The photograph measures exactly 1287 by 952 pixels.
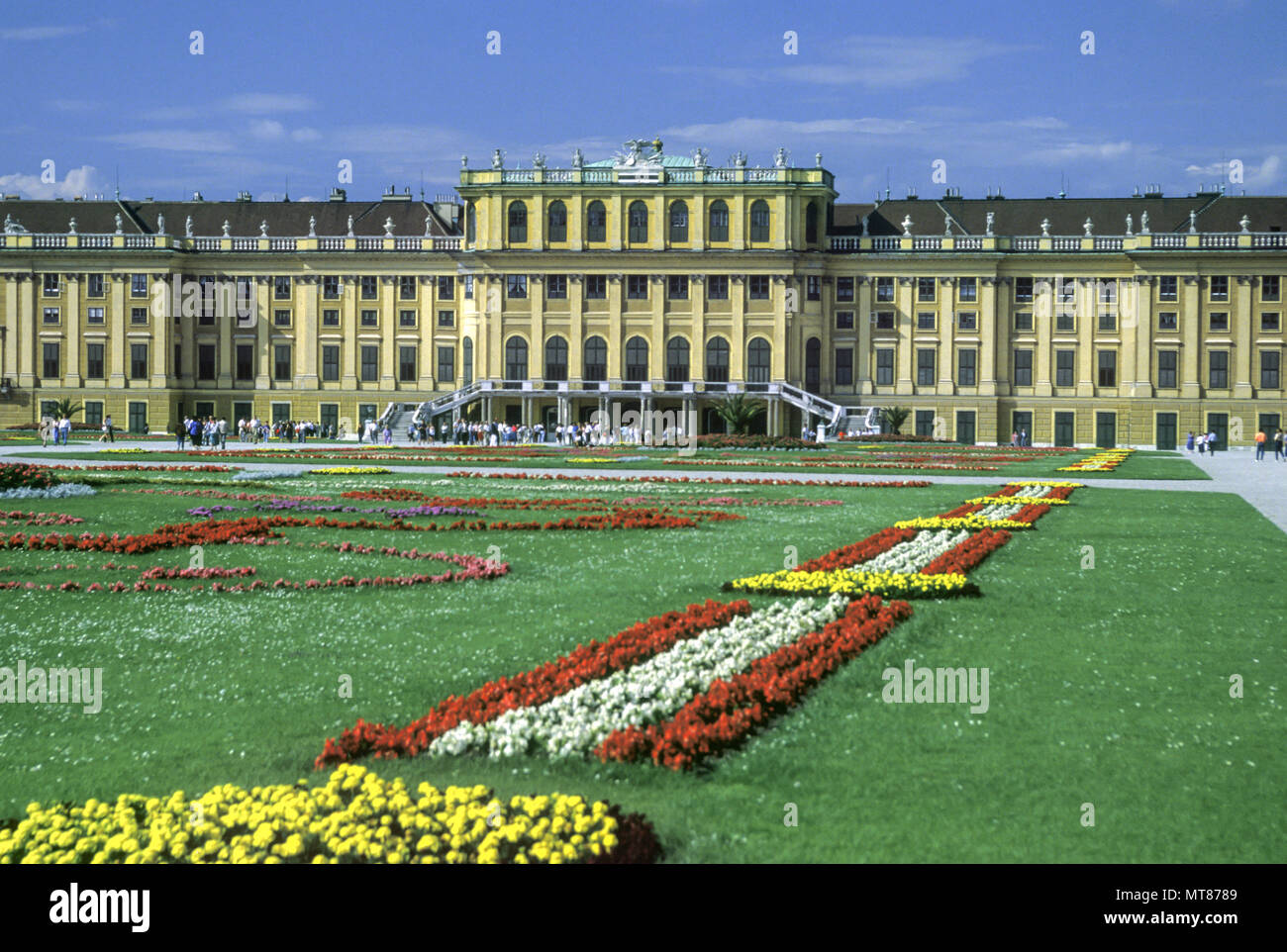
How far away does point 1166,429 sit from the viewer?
88.6 metres

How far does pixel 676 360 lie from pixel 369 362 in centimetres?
2104

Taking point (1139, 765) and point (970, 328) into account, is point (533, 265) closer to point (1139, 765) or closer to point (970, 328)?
point (970, 328)

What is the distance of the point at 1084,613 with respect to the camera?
15250 mm

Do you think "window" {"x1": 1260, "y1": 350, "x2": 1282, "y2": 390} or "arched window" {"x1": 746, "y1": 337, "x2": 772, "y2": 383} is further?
"arched window" {"x1": 746, "y1": 337, "x2": 772, "y2": 383}

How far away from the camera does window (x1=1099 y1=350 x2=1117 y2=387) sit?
295ft

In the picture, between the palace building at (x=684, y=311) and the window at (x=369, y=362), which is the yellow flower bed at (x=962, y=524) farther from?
the window at (x=369, y=362)

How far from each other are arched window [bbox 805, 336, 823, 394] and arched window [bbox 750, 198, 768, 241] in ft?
24.7

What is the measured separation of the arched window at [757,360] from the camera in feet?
299

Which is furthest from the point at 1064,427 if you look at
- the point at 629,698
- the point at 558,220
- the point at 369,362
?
the point at 629,698

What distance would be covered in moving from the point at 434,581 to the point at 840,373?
77.2 metres

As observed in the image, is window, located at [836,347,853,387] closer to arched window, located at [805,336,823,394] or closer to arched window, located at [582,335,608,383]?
arched window, located at [805,336,823,394]

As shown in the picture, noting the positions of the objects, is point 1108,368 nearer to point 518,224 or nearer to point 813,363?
point 813,363

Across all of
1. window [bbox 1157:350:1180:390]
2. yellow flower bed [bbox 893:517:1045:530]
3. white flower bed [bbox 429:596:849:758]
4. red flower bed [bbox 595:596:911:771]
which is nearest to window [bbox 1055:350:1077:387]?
window [bbox 1157:350:1180:390]
